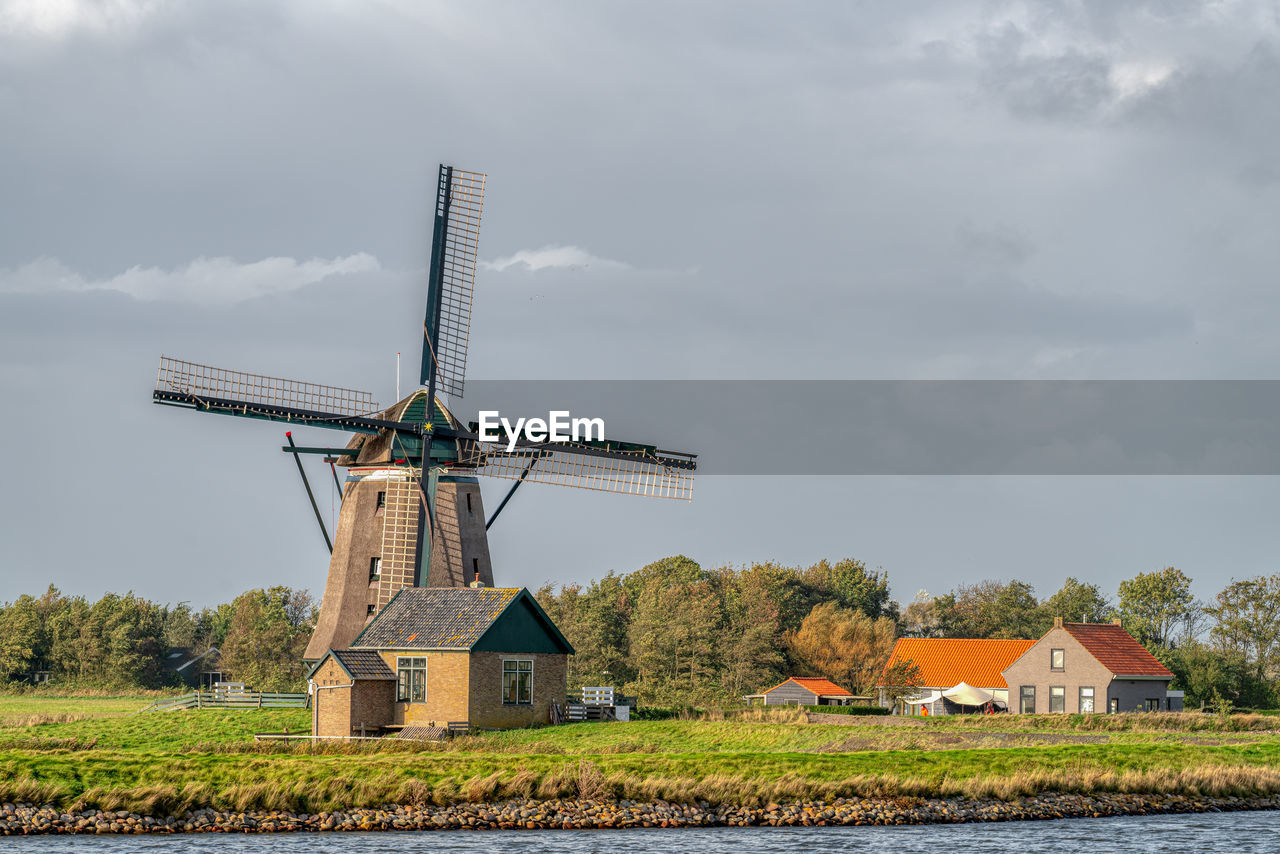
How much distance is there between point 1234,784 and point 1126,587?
194ft

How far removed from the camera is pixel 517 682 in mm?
43656

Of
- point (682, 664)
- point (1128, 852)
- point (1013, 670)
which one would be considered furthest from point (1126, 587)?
point (1128, 852)

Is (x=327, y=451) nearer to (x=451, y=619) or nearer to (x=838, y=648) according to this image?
(x=451, y=619)

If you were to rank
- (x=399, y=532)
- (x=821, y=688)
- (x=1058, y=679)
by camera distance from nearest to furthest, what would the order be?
(x=399, y=532) < (x=1058, y=679) < (x=821, y=688)

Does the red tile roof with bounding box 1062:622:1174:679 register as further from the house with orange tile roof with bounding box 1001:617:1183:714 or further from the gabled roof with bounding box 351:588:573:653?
the gabled roof with bounding box 351:588:573:653

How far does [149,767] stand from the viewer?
30.1 metres

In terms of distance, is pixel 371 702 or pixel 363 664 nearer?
pixel 371 702

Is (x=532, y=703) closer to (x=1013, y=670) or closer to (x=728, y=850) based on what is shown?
(x=728, y=850)

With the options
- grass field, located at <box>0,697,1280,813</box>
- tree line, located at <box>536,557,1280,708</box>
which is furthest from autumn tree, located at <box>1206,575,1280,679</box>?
grass field, located at <box>0,697,1280,813</box>

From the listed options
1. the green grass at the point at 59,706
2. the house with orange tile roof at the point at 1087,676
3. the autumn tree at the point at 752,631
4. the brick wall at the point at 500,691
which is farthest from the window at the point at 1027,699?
the green grass at the point at 59,706

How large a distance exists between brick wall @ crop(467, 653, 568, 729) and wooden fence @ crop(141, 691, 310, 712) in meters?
6.50

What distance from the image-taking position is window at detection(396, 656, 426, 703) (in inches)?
1683

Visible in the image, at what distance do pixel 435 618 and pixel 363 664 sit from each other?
8.56 ft

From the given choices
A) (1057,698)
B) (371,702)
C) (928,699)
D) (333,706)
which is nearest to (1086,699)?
(1057,698)
